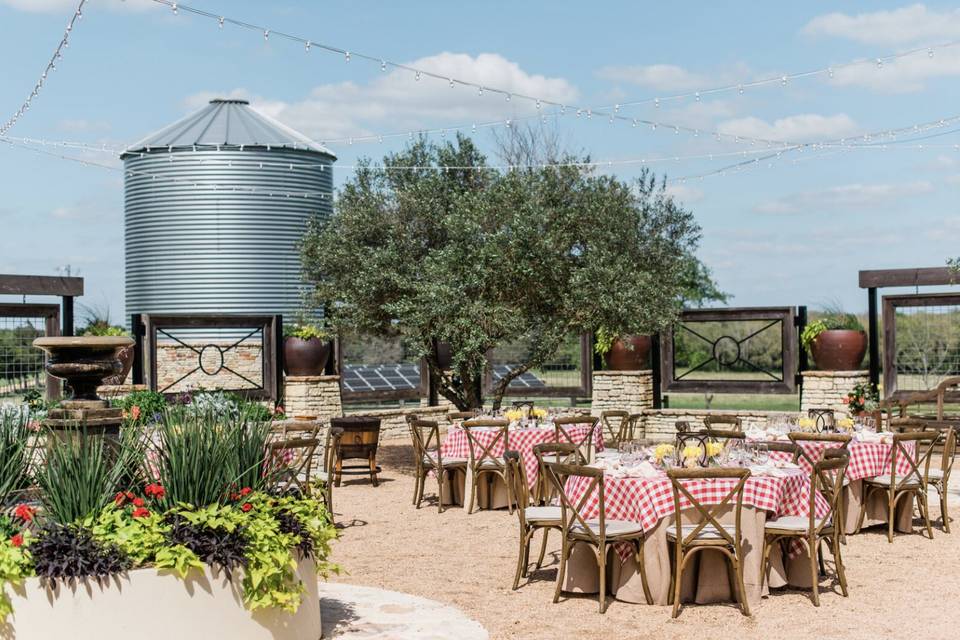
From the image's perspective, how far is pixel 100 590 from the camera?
4855 millimetres

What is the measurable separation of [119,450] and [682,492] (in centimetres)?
333

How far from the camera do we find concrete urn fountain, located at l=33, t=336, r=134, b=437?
6629mm

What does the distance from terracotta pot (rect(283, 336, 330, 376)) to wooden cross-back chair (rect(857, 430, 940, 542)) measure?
8886 millimetres

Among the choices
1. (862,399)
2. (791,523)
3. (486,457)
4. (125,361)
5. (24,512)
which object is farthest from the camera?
(125,361)

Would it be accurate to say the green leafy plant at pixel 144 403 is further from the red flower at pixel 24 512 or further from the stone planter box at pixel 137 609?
the stone planter box at pixel 137 609

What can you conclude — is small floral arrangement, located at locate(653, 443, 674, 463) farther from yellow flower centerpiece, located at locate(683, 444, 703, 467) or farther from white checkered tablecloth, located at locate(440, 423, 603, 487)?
white checkered tablecloth, located at locate(440, 423, 603, 487)

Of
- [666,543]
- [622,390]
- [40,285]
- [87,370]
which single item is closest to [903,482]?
[666,543]

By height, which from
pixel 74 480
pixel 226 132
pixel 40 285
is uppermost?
pixel 226 132

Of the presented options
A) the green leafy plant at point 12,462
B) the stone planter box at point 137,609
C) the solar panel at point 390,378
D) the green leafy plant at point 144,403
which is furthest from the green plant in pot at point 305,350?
the stone planter box at point 137,609

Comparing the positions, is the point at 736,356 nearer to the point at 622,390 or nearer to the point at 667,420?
the point at 667,420

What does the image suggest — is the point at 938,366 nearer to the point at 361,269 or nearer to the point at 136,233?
the point at 361,269

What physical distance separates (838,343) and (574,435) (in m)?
6.29

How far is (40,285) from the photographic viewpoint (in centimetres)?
1426

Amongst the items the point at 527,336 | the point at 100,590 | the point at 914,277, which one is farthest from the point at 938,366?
the point at 100,590
